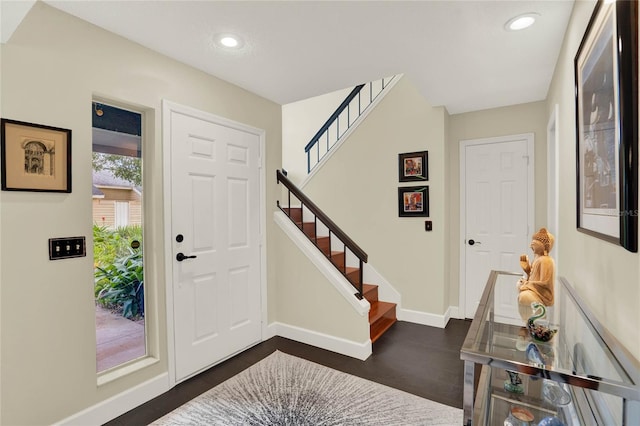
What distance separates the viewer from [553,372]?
95 cm

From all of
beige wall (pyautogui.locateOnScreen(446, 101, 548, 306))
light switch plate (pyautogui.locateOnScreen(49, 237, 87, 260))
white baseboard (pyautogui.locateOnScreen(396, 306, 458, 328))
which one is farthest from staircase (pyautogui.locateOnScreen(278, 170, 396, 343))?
light switch plate (pyautogui.locateOnScreen(49, 237, 87, 260))

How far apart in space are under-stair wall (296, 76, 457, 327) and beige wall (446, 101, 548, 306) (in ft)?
0.83

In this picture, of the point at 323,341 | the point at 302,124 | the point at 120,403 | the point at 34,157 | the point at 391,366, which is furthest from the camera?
the point at 302,124

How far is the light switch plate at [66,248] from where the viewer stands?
1.79 metres

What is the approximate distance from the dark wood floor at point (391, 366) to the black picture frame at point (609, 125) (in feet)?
5.25

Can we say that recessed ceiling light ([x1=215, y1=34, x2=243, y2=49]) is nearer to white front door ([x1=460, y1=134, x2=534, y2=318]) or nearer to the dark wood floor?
the dark wood floor

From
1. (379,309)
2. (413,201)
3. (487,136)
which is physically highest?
(487,136)

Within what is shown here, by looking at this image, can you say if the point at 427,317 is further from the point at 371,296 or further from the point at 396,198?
the point at 396,198

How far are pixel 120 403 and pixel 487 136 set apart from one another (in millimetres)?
4230

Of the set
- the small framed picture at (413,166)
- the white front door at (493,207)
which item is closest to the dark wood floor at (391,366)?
the white front door at (493,207)

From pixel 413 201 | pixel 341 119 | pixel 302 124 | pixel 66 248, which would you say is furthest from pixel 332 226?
pixel 302 124

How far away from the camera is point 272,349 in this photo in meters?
3.04

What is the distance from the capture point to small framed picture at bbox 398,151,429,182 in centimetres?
367

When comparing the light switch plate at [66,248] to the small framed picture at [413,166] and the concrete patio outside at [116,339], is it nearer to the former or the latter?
the concrete patio outside at [116,339]
